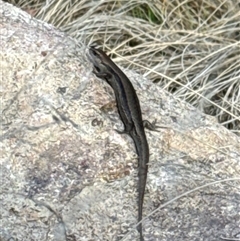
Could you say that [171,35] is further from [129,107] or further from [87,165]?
[87,165]

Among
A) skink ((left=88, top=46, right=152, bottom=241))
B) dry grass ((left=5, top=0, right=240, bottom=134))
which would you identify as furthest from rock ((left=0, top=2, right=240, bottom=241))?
dry grass ((left=5, top=0, right=240, bottom=134))

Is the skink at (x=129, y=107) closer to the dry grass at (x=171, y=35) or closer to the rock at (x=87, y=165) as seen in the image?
the rock at (x=87, y=165)

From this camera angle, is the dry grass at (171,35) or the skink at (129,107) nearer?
the skink at (129,107)

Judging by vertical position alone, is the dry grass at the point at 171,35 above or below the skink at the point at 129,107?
below

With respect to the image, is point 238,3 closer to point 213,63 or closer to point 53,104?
point 213,63

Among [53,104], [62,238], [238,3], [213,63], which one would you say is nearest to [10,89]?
[53,104]

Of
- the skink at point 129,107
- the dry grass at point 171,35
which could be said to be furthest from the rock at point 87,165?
the dry grass at point 171,35
